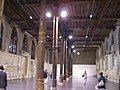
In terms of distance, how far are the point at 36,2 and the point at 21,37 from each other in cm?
1511

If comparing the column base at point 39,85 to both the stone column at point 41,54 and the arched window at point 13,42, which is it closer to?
the stone column at point 41,54

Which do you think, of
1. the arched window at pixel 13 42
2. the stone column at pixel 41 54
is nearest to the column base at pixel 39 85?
the stone column at pixel 41 54

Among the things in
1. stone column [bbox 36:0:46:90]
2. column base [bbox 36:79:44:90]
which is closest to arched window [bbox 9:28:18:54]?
stone column [bbox 36:0:46:90]

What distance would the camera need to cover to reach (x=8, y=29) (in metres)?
28.6

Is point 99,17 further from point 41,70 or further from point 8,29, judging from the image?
point 41,70

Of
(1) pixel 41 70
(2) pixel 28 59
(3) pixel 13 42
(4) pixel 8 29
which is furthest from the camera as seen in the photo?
(2) pixel 28 59

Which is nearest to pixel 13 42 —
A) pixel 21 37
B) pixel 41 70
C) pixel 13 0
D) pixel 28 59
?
pixel 21 37

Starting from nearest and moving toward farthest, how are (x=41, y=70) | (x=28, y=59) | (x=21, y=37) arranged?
(x=41, y=70) → (x=21, y=37) → (x=28, y=59)

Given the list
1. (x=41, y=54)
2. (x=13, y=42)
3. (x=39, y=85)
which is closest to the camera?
(x=39, y=85)

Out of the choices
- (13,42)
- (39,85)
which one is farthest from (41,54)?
(13,42)

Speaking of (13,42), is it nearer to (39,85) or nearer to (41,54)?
(41,54)

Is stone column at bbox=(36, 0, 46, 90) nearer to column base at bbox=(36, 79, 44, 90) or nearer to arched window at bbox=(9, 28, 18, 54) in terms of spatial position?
column base at bbox=(36, 79, 44, 90)

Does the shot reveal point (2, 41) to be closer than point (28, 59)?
Yes

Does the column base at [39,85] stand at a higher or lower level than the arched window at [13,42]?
lower
